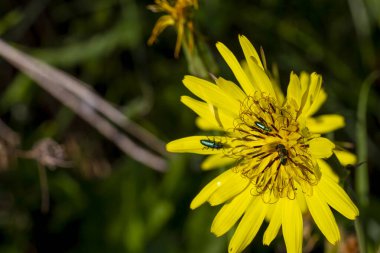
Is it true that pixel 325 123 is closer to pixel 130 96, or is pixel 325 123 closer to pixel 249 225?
pixel 249 225

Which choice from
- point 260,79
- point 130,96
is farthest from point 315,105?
point 130,96

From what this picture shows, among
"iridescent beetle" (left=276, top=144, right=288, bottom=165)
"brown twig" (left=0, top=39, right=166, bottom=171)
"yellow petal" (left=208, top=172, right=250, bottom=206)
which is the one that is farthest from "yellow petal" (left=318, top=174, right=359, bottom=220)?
"brown twig" (left=0, top=39, right=166, bottom=171)

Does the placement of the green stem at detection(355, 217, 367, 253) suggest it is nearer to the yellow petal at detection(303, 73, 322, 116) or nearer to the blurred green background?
the yellow petal at detection(303, 73, 322, 116)

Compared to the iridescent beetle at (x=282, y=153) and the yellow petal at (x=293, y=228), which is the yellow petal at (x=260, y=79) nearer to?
the iridescent beetle at (x=282, y=153)

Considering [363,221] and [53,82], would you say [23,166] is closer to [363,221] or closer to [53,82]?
[53,82]

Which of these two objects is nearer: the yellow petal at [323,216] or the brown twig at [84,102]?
the yellow petal at [323,216]

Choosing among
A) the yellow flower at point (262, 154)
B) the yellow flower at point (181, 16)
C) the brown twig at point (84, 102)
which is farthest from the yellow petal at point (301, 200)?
the brown twig at point (84, 102)

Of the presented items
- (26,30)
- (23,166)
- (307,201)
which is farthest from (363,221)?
(26,30)
